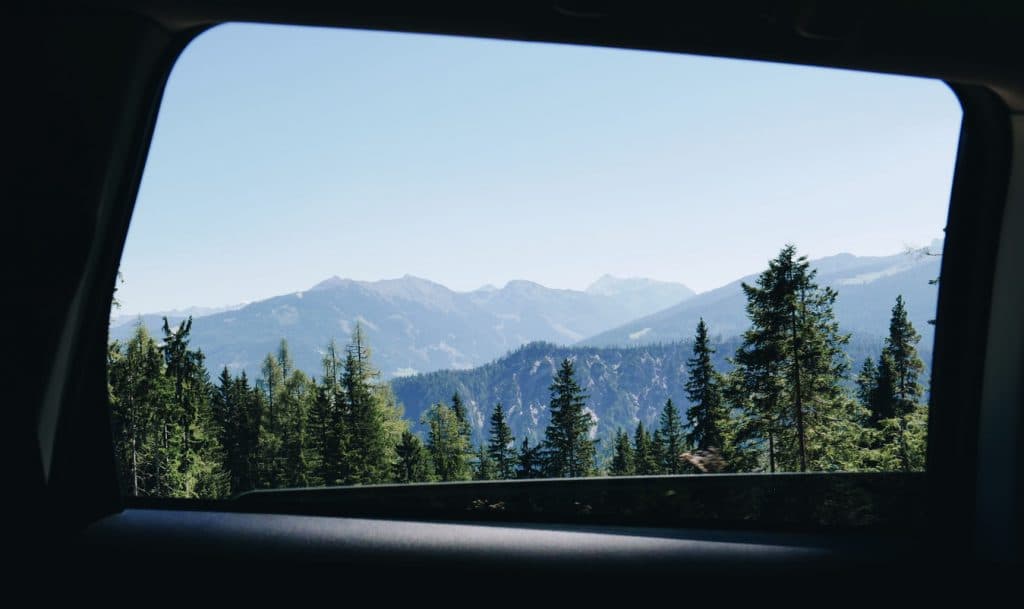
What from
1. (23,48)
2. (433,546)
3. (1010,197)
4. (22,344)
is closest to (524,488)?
(433,546)

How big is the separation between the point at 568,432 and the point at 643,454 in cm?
687

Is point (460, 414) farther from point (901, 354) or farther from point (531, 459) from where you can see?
point (901, 354)

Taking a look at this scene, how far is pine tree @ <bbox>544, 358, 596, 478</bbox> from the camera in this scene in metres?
47.9

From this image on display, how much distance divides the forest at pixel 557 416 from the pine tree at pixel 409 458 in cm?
13

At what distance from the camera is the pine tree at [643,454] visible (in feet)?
166

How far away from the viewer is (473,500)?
8.46 feet

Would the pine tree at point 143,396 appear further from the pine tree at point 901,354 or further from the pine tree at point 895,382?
the pine tree at point 901,354

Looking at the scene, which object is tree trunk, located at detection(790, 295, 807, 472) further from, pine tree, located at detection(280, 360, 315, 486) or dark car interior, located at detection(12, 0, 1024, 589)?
dark car interior, located at detection(12, 0, 1024, 589)

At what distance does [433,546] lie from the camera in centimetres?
223

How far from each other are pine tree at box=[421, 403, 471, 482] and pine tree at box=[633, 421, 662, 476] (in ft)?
41.0

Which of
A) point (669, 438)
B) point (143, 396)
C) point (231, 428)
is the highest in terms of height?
point (143, 396)

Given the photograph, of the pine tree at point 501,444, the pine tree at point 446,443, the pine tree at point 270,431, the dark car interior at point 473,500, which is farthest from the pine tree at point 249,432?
the dark car interior at point 473,500

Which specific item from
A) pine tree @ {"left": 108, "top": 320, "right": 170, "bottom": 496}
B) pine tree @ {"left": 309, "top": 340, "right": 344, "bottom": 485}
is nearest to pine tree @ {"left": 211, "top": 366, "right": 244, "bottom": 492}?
pine tree @ {"left": 309, "top": 340, "right": 344, "bottom": 485}

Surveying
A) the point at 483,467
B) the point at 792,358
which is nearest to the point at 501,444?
the point at 483,467
